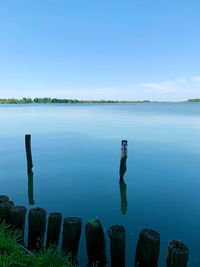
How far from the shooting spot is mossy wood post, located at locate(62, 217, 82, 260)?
436 centimetres

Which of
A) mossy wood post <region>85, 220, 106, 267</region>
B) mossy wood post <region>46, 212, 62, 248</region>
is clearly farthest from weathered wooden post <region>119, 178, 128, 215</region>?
mossy wood post <region>46, 212, 62, 248</region>

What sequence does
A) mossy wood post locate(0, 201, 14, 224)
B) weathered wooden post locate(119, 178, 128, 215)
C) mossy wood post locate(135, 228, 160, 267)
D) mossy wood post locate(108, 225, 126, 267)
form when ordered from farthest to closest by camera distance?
weathered wooden post locate(119, 178, 128, 215), mossy wood post locate(0, 201, 14, 224), mossy wood post locate(108, 225, 126, 267), mossy wood post locate(135, 228, 160, 267)

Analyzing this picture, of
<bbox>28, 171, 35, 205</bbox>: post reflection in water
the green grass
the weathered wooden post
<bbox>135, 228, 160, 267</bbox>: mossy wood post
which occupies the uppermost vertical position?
<bbox>135, 228, 160, 267</bbox>: mossy wood post

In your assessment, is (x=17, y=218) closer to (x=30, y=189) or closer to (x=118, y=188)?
(x=30, y=189)

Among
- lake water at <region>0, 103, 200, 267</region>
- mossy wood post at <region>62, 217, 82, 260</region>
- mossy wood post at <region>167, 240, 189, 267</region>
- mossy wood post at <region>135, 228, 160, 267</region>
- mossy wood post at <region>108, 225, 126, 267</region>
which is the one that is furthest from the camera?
lake water at <region>0, 103, 200, 267</region>

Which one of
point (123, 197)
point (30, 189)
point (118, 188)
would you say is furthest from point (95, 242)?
point (30, 189)

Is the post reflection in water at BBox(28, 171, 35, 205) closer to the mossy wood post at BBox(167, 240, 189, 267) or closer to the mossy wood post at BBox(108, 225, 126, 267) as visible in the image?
the mossy wood post at BBox(108, 225, 126, 267)

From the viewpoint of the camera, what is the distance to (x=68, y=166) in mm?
15711

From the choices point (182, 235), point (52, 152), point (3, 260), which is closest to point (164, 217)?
point (182, 235)

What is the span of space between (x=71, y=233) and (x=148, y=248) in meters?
1.80

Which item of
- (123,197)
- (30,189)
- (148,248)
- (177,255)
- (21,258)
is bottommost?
(30,189)

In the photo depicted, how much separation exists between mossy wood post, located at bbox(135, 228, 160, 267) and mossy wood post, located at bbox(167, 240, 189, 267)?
1.00 feet

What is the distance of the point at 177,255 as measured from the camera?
3379 mm

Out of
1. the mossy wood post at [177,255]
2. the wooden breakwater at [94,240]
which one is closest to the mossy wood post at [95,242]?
the wooden breakwater at [94,240]
